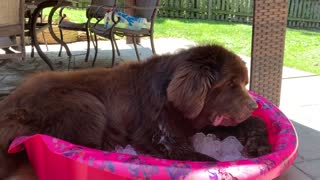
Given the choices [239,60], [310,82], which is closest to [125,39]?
[310,82]

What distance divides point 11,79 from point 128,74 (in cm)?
387

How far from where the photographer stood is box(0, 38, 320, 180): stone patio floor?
371cm

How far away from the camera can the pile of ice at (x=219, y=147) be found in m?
3.03

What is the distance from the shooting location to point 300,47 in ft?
35.4

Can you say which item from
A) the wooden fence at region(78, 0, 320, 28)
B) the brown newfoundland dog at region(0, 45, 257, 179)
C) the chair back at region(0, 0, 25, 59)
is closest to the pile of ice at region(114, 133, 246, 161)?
the brown newfoundland dog at region(0, 45, 257, 179)

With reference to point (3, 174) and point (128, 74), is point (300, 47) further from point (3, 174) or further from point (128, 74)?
point (3, 174)

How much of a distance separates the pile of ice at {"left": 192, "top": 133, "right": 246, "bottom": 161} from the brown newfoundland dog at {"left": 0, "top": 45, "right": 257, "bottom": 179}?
0.16 metres

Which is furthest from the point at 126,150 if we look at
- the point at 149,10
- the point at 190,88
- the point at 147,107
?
the point at 149,10

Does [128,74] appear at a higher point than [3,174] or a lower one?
higher

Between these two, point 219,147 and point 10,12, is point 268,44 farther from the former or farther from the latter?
point 10,12

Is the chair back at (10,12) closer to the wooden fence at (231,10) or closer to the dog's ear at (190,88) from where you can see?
the dog's ear at (190,88)

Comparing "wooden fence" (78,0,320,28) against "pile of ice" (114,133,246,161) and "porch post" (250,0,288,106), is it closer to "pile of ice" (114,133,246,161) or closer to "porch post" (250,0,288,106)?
"porch post" (250,0,288,106)

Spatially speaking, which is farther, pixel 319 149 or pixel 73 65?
pixel 73 65

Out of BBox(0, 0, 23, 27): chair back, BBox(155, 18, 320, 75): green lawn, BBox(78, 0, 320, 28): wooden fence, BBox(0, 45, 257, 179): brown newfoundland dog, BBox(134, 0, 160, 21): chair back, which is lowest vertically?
BBox(155, 18, 320, 75): green lawn
